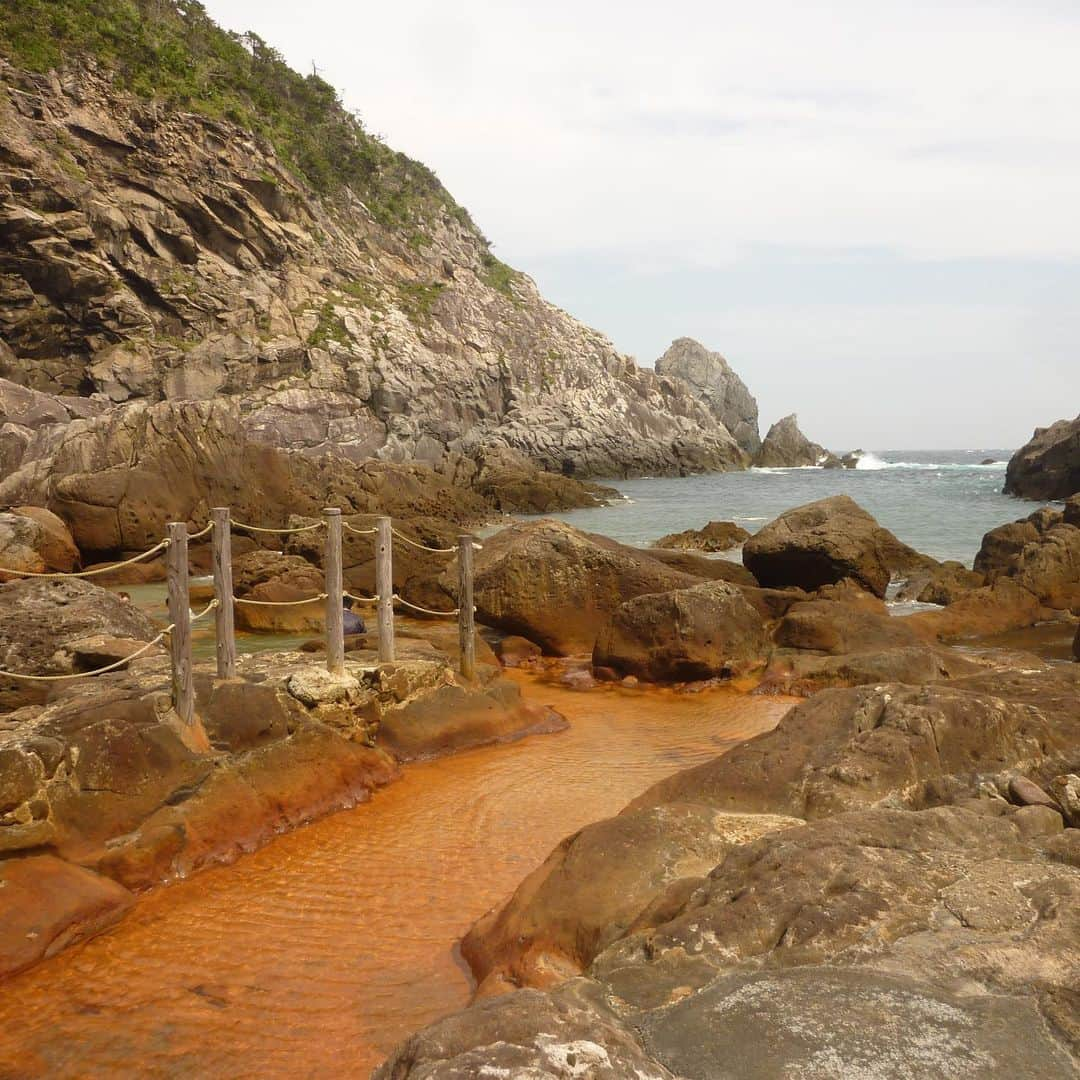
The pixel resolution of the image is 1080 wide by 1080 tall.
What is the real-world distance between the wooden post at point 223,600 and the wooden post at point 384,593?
149 cm

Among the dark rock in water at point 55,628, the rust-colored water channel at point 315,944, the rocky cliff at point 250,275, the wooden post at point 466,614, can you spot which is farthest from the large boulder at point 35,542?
the rocky cliff at point 250,275

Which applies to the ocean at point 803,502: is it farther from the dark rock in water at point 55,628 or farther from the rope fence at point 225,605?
the dark rock in water at point 55,628

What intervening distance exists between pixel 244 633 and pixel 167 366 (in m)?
28.4

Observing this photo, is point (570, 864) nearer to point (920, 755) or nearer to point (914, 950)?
point (914, 950)

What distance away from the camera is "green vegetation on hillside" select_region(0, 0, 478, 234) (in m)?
42.7

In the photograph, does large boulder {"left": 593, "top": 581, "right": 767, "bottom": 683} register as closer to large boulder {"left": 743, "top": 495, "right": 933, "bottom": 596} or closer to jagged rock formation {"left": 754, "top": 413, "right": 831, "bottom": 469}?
large boulder {"left": 743, "top": 495, "right": 933, "bottom": 596}

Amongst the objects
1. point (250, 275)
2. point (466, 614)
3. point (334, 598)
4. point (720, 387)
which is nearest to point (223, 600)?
point (334, 598)

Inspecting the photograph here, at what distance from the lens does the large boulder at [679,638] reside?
11.3 metres

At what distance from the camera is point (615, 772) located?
8.12 metres

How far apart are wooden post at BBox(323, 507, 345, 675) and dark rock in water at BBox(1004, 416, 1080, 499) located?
41.8 metres

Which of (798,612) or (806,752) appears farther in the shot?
(798,612)

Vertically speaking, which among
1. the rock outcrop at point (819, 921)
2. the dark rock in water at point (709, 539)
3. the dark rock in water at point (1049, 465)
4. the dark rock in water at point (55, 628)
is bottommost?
the dark rock in water at point (709, 539)

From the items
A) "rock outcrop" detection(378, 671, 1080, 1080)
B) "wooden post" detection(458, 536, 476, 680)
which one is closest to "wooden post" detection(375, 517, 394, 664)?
"wooden post" detection(458, 536, 476, 680)

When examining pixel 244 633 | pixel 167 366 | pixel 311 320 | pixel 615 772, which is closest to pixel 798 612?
pixel 615 772
